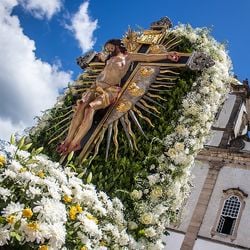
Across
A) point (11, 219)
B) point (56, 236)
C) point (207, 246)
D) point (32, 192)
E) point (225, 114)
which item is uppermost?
point (225, 114)

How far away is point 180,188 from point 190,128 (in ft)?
3.23

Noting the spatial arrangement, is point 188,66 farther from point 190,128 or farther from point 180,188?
point 180,188

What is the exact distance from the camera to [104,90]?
849cm

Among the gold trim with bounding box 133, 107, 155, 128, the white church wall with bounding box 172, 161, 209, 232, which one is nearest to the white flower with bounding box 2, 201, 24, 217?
the gold trim with bounding box 133, 107, 155, 128

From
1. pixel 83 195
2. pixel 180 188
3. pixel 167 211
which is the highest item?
pixel 180 188

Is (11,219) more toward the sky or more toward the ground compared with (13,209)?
more toward the ground

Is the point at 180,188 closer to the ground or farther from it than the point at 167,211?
Answer: farther from it

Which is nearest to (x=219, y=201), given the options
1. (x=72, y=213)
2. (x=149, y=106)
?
(x=149, y=106)

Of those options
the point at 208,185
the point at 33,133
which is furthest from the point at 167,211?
the point at 208,185

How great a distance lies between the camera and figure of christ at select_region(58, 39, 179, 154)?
324 inches

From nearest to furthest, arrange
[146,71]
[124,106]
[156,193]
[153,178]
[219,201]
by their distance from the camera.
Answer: [156,193]
[153,178]
[124,106]
[146,71]
[219,201]

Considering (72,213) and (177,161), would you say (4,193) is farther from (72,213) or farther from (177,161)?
(177,161)

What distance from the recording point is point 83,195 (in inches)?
216

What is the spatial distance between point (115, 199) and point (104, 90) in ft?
7.74
